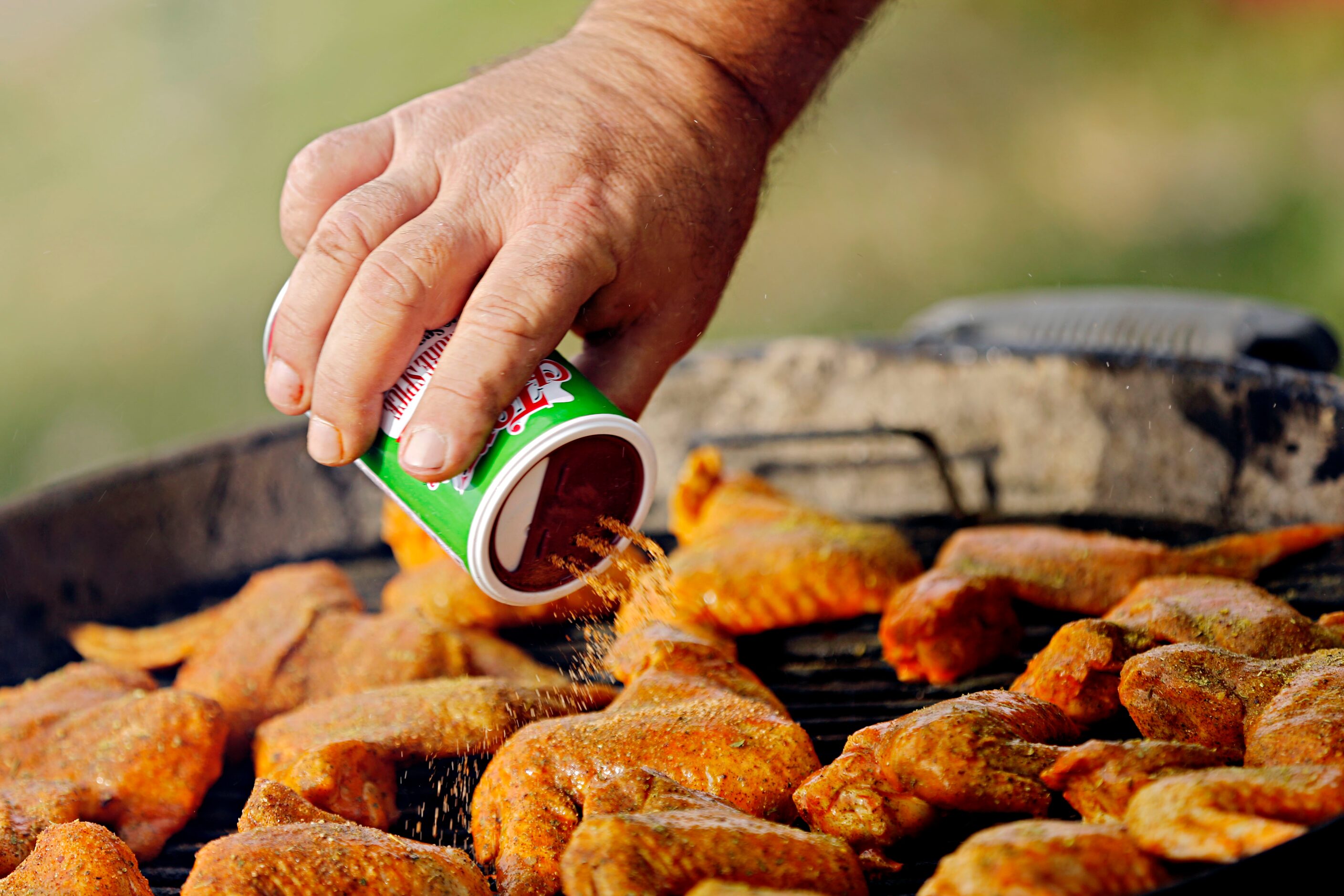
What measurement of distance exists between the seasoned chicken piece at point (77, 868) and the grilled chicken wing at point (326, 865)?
0.18m

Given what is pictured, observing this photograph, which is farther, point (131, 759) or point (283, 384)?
point (131, 759)

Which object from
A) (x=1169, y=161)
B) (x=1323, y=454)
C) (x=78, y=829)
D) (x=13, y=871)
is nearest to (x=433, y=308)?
→ (x=78, y=829)

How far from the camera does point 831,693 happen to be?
7.25 ft

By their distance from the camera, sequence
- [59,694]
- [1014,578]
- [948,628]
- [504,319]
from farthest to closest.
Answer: [1014,578] < [59,694] < [948,628] < [504,319]

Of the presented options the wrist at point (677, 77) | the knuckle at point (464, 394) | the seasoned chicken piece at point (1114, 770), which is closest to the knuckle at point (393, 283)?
the knuckle at point (464, 394)

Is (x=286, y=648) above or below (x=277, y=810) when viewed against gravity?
below

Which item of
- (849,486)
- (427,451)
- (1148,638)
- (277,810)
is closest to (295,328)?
(427,451)

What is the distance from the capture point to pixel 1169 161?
24.0 ft

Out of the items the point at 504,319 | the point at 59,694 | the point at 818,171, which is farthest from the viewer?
the point at 818,171

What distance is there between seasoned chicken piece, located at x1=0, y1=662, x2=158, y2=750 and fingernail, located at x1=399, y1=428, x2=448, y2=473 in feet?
3.52

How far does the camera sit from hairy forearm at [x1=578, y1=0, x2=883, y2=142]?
2066 millimetres

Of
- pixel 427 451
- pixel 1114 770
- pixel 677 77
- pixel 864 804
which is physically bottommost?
pixel 864 804

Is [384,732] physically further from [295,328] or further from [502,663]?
[295,328]

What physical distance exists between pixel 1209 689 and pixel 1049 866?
61 cm
